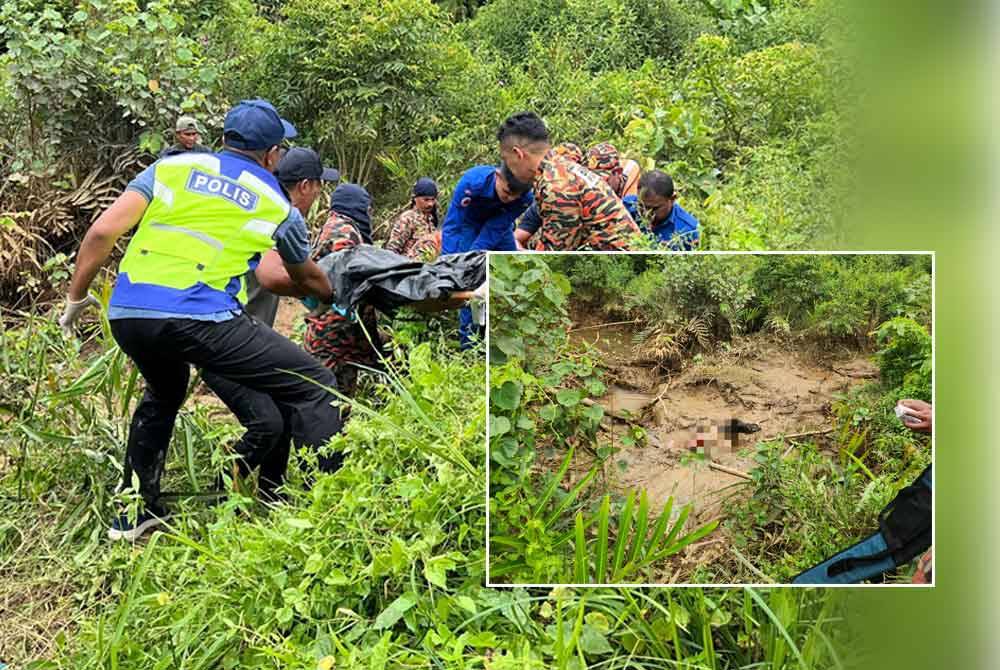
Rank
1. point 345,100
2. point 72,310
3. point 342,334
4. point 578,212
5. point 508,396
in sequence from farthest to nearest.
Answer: point 345,100, point 342,334, point 72,310, point 578,212, point 508,396

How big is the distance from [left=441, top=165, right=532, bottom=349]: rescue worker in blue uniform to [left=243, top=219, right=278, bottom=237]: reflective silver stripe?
1474mm

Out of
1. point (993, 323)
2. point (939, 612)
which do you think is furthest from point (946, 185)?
point (939, 612)

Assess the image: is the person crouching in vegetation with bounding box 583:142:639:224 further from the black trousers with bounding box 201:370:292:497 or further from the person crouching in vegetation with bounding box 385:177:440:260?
the black trousers with bounding box 201:370:292:497

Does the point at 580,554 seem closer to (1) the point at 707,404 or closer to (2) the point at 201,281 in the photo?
(1) the point at 707,404

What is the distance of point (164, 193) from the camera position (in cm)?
386

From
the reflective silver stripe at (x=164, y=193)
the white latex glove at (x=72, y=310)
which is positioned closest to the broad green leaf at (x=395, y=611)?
the reflective silver stripe at (x=164, y=193)

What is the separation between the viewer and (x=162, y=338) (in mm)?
3826

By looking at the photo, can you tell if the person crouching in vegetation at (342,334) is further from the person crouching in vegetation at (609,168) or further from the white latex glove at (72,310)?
the person crouching in vegetation at (609,168)

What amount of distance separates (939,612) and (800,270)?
448 mm

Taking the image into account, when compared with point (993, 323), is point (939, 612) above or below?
below

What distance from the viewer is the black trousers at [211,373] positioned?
→ 385cm

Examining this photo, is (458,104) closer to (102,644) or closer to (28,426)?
(28,426)

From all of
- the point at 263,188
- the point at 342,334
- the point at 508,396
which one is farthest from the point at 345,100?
the point at 508,396

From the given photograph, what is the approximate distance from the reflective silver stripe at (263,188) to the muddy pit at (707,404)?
2.83 m
